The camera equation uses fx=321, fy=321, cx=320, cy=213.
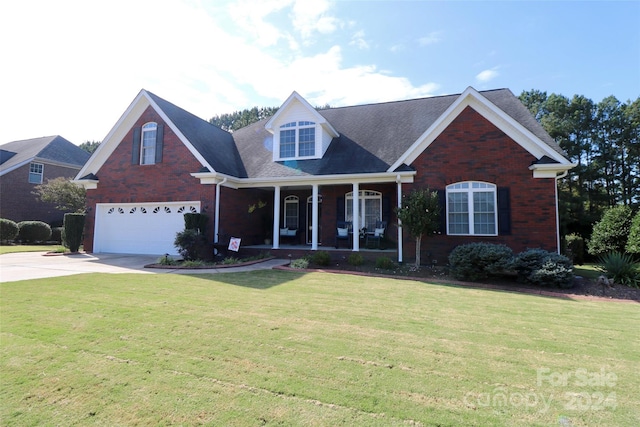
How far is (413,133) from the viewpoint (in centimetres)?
1441

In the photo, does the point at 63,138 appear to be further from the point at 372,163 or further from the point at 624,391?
the point at 624,391

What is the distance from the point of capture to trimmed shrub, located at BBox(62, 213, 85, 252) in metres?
15.5

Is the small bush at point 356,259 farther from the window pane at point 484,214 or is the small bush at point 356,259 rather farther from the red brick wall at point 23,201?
the red brick wall at point 23,201

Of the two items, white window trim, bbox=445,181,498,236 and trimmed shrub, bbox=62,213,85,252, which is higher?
white window trim, bbox=445,181,498,236

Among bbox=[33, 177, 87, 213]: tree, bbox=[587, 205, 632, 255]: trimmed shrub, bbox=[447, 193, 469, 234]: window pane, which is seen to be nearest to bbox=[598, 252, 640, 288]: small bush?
bbox=[447, 193, 469, 234]: window pane

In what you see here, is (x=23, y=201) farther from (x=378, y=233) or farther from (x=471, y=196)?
(x=471, y=196)

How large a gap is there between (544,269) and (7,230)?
29288mm

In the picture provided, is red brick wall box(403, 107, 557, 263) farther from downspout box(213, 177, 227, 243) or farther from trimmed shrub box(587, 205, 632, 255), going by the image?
downspout box(213, 177, 227, 243)

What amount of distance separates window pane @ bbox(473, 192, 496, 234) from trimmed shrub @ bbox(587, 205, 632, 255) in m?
8.45

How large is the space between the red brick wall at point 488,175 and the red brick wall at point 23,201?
95.8 feet

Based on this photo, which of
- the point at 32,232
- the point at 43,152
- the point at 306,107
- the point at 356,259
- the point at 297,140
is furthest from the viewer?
the point at 43,152

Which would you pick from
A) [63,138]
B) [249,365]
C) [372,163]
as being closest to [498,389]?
[249,365]

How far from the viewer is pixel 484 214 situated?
1156cm

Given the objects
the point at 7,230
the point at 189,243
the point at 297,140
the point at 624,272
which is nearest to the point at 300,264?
the point at 189,243
